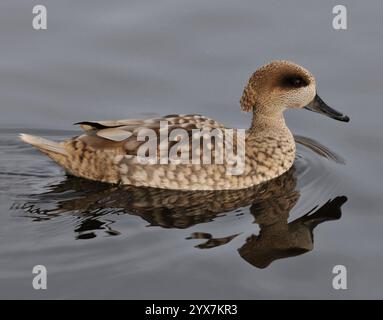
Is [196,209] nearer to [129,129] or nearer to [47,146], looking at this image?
[129,129]

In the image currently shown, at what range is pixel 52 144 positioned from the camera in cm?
968

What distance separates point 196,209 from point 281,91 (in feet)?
6.10

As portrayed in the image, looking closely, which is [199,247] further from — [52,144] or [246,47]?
[246,47]

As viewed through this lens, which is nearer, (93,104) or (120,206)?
(120,206)

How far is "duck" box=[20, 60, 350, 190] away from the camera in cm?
946

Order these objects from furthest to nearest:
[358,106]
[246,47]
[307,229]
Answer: [246,47] → [358,106] → [307,229]

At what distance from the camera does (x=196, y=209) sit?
29.9 feet

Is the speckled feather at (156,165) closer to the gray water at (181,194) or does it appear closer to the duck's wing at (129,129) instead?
the duck's wing at (129,129)

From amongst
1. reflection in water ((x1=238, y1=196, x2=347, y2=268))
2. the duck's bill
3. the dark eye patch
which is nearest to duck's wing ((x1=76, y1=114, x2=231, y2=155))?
the dark eye patch

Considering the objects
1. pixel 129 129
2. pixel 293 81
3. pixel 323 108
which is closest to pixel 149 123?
pixel 129 129
